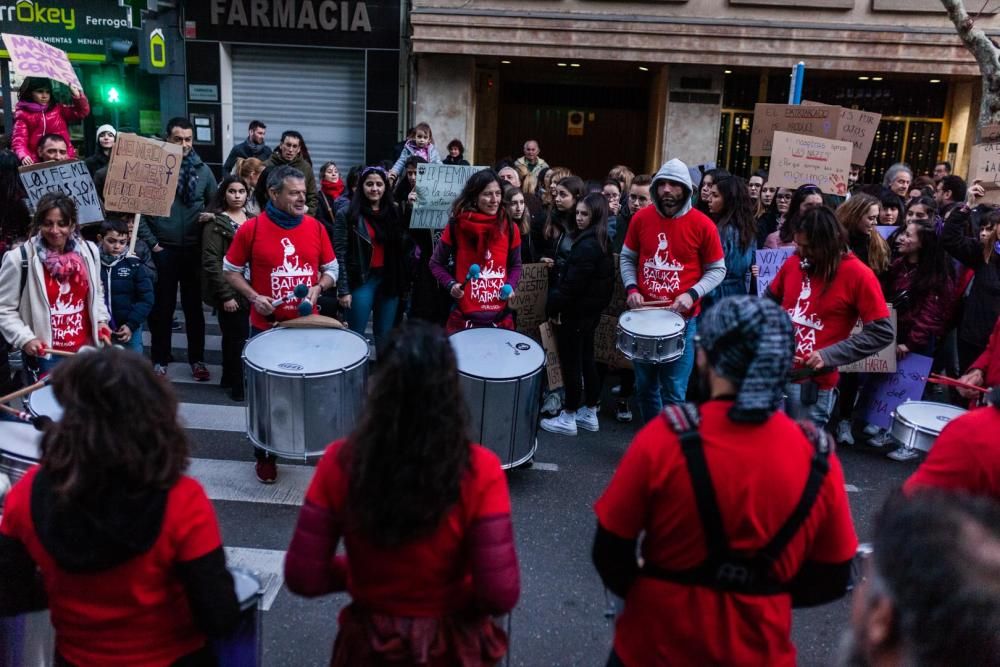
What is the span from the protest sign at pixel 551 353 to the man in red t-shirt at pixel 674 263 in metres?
0.93

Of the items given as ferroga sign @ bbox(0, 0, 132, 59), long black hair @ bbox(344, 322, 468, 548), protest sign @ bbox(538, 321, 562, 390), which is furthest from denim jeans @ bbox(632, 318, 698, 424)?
ferroga sign @ bbox(0, 0, 132, 59)

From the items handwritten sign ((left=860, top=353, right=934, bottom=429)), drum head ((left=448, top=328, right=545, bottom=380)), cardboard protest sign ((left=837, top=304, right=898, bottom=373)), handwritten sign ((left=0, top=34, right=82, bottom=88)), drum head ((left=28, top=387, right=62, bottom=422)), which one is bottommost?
handwritten sign ((left=860, top=353, right=934, bottom=429))

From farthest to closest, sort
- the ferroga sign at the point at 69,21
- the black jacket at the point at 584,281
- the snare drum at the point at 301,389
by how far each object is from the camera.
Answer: the ferroga sign at the point at 69,21 → the black jacket at the point at 584,281 → the snare drum at the point at 301,389

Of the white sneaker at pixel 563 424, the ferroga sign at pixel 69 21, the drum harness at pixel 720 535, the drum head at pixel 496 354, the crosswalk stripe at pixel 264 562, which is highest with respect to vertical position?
the ferroga sign at pixel 69 21

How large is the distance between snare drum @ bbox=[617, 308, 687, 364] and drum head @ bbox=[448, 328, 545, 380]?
21.8 inches

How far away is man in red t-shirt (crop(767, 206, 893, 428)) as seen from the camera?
4535 mm

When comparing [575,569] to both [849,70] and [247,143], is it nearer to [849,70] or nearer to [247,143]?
[247,143]

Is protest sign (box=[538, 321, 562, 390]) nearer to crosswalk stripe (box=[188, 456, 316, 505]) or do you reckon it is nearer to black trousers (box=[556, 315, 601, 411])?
black trousers (box=[556, 315, 601, 411])

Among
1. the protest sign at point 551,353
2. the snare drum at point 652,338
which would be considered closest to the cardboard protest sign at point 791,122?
the protest sign at point 551,353

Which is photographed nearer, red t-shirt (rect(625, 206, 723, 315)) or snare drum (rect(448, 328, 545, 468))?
snare drum (rect(448, 328, 545, 468))

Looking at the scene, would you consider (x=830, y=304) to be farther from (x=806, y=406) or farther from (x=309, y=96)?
(x=309, y=96)

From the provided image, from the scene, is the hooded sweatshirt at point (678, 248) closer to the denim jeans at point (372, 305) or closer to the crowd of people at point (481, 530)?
the crowd of people at point (481, 530)

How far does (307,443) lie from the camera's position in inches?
195

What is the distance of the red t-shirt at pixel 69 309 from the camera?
4.93 meters
